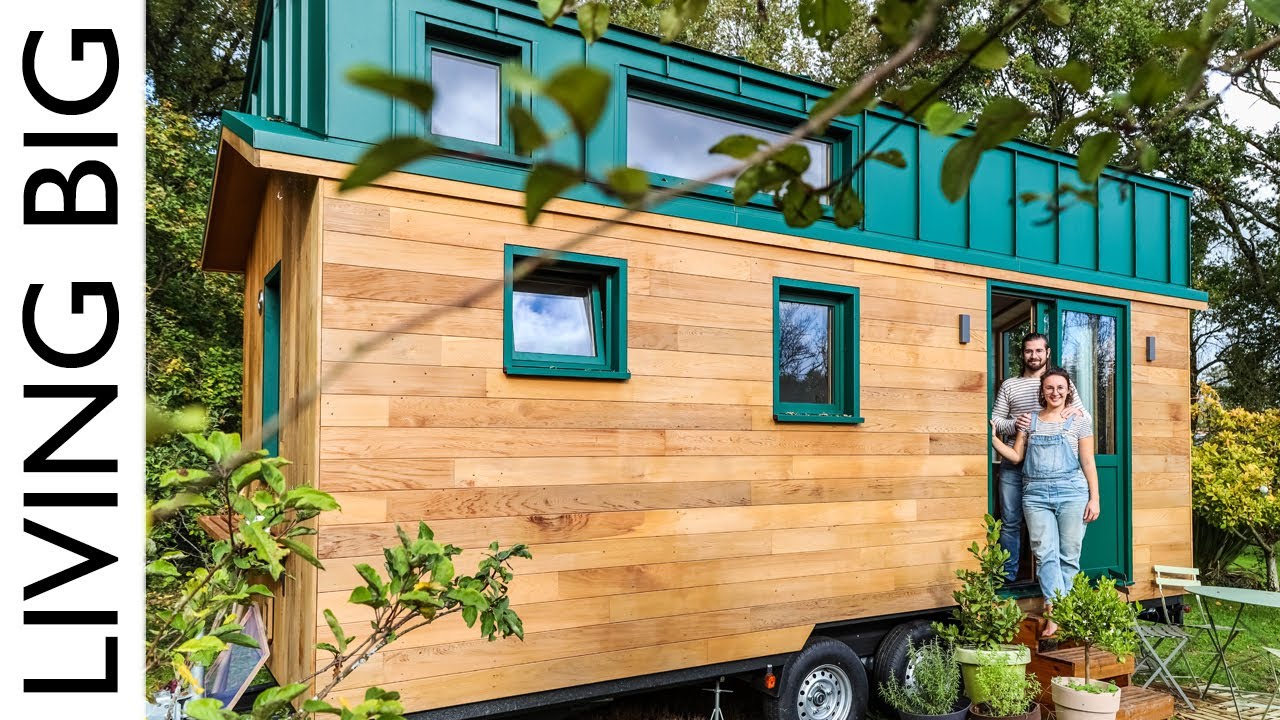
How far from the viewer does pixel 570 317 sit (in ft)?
14.2

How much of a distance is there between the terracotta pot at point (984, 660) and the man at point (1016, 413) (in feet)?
2.48

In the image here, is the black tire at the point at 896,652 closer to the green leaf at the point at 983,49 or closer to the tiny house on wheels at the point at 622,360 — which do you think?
the tiny house on wheels at the point at 622,360

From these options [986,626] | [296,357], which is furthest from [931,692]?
[296,357]

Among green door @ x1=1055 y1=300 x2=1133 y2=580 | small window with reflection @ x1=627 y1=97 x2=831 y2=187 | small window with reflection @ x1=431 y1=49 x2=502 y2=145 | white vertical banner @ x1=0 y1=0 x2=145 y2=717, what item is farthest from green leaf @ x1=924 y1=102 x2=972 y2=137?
green door @ x1=1055 y1=300 x2=1133 y2=580

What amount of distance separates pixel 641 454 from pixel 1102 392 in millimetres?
4053

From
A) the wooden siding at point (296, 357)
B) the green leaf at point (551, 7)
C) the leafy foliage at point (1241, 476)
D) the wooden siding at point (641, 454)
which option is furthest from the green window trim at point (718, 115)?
the leafy foliage at point (1241, 476)

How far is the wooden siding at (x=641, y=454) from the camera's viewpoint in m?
3.67

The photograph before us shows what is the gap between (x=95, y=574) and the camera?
4.60ft

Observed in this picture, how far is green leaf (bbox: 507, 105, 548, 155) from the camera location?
1.31 ft

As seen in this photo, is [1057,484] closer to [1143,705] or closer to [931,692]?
[1143,705]

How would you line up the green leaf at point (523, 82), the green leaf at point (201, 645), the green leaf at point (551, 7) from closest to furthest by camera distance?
the green leaf at point (523, 82) < the green leaf at point (551, 7) < the green leaf at point (201, 645)

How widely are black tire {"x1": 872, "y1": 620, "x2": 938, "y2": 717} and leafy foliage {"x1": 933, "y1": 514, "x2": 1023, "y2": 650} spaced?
0.15 m

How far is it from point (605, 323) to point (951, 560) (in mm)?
2812

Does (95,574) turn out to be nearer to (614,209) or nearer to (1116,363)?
(614,209)
